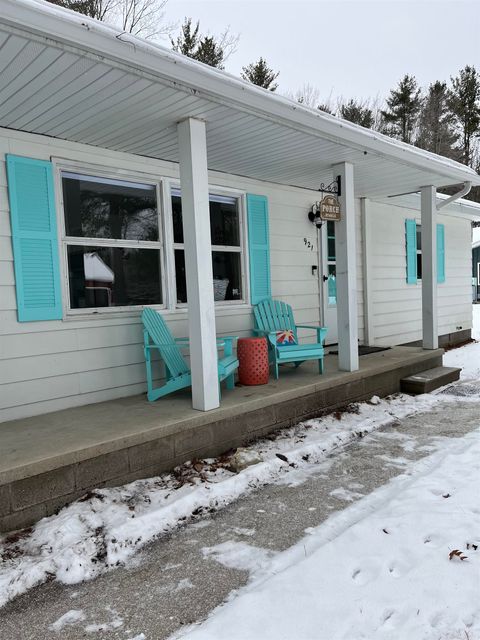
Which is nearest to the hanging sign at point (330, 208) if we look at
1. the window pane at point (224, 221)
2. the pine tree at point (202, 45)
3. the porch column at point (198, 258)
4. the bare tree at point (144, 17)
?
the window pane at point (224, 221)

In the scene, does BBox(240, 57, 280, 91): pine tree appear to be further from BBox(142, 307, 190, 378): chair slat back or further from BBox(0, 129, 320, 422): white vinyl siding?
BBox(142, 307, 190, 378): chair slat back

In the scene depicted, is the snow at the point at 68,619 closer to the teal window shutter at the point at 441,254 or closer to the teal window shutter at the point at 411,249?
the teal window shutter at the point at 411,249

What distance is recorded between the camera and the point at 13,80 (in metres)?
2.55

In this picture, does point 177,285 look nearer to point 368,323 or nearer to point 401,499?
point 401,499

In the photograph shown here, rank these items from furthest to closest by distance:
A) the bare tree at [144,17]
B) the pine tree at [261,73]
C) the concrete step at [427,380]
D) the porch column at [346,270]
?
the pine tree at [261,73], the bare tree at [144,17], the concrete step at [427,380], the porch column at [346,270]

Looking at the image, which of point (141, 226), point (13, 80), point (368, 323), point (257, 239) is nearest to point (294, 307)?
point (257, 239)

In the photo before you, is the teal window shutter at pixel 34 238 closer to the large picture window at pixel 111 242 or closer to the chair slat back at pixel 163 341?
the large picture window at pixel 111 242

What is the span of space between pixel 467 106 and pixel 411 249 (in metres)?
16.6

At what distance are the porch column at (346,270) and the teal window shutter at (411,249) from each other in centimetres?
318

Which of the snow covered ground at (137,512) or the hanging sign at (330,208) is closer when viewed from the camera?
the snow covered ground at (137,512)

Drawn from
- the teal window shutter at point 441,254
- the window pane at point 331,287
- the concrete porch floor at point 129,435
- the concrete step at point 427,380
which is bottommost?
the concrete step at point 427,380

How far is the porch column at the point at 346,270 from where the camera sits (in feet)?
14.9

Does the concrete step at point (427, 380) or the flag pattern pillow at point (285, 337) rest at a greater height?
the flag pattern pillow at point (285, 337)

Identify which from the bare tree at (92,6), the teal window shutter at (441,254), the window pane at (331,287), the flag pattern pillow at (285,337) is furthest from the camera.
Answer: the bare tree at (92,6)
